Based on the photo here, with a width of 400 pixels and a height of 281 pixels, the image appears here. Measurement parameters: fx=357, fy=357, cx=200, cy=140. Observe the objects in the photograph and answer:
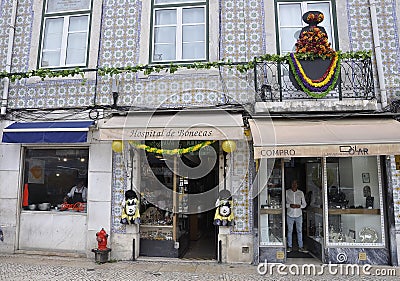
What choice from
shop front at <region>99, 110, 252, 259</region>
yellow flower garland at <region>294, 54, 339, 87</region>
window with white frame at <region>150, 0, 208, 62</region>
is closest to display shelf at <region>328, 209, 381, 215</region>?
shop front at <region>99, 110, 252, 259</region>

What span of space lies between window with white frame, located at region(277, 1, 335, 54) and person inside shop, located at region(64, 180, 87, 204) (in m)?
5.25

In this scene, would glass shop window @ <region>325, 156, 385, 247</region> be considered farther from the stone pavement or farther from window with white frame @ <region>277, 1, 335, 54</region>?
window with white frame @ <region>277, 1, 335, 54</region>

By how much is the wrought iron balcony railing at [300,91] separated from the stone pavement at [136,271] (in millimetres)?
3334

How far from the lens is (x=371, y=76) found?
7.03m

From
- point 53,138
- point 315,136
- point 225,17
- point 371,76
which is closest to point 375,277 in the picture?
point 315,136

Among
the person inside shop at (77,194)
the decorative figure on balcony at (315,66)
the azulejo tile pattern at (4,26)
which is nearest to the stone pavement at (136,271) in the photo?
the person inside shop at (77,194)

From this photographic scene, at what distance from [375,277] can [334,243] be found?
3.32ft

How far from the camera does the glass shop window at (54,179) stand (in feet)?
26.0

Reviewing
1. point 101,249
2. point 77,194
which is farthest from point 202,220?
point 77,194

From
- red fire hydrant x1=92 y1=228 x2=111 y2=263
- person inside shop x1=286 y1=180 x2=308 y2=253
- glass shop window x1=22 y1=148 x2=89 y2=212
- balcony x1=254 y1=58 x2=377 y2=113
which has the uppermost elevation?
balcony x1=254 y1=58 x2=377 y2=113

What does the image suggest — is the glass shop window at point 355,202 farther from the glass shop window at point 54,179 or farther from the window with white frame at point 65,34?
the window with white frame at point 65,34

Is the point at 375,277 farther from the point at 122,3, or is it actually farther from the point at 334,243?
the point at 122,3

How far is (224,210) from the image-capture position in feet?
23.2

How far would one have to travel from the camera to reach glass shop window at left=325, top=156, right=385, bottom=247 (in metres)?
7.13
